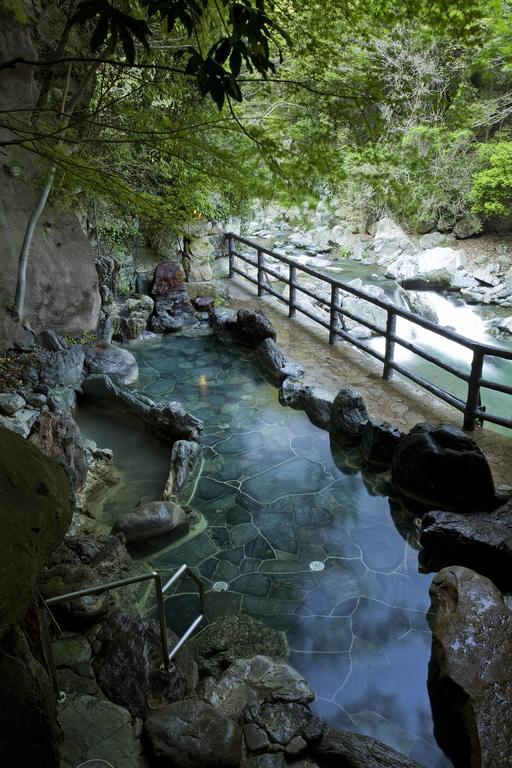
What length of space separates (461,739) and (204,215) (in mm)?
10919

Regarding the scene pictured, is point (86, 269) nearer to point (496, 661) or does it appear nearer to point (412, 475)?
point (412, 475)

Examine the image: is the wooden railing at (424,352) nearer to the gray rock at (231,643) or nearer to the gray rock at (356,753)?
the gray rock at (231,643)

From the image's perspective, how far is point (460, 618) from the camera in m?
3.62

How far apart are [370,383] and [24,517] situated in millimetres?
6558

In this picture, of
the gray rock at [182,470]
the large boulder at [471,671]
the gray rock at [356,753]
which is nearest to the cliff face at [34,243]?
the gray rock at [182,470]

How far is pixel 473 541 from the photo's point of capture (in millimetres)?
4473

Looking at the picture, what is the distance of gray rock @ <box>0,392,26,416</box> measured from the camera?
593 cm

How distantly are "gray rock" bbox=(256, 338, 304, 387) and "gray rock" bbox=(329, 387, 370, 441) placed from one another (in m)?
1.35

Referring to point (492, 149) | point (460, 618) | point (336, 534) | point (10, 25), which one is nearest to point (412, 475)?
point (336, 534)

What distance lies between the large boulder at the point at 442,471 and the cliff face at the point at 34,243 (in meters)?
5.51

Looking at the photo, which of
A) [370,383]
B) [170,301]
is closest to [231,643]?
[370,383]

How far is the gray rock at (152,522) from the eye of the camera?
4.96 meters

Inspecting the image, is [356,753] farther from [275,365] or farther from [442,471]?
[275,365]

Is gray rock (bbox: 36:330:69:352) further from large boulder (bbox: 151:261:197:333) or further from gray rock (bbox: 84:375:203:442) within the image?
large boulder (bbox: 151:261:197:333)
